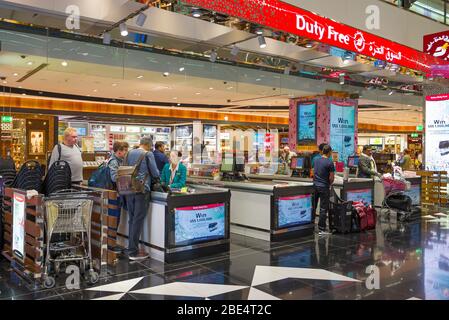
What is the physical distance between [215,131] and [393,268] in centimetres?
978

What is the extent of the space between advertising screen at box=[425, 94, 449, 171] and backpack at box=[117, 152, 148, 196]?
8401 millimetres

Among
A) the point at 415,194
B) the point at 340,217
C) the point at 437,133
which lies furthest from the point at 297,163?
the point at 437,133

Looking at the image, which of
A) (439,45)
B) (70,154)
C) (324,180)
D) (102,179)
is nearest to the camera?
(70,154)

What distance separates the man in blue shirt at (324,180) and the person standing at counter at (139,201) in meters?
2.97

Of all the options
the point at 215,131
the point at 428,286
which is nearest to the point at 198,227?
the point at 428,286

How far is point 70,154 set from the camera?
17.9 feet

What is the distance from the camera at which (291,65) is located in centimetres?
898

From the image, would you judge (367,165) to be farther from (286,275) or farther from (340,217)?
(286,275)

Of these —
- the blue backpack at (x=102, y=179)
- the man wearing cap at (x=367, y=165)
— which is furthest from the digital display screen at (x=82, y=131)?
the man wearing cap at (x=367, y=165)

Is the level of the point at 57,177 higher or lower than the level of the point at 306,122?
lower

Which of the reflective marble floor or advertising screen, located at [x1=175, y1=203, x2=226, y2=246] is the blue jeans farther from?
advertising screen, located at [x1=175, y1=203, x2=226, y2=246]

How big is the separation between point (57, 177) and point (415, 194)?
26.1 feet

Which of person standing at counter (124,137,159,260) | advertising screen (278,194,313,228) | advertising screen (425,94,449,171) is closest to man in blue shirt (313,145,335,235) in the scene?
advertising screen (278,194,313,228)

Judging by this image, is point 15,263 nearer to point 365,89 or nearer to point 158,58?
point 158,58
